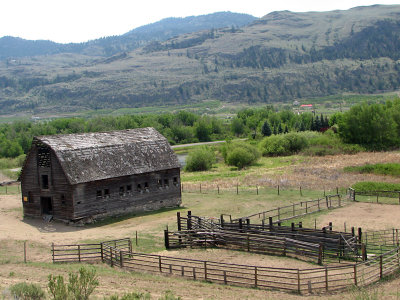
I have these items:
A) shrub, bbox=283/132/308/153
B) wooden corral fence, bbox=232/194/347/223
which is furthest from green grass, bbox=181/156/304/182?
wooden corral fence, bbox=232/194/347/223

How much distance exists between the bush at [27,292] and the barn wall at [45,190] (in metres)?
16.3

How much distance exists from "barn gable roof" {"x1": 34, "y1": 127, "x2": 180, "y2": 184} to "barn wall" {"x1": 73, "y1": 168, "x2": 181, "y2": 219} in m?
0.57

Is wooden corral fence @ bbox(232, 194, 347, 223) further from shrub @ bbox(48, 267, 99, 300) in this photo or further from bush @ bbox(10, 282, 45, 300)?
bush @ bbox(10, 282, 45, 300)

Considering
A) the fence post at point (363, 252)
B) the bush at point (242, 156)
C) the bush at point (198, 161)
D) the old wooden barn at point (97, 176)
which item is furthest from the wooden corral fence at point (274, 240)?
the bush at point (242, 156)

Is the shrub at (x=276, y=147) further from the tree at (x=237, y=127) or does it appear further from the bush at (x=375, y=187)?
the tree at (x=237, y=127)

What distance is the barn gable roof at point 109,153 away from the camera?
1304 inches

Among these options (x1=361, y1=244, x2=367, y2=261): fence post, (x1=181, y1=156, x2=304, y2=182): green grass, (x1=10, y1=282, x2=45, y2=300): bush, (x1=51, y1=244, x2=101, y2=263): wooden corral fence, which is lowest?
(x1=181, y1=156, x2=304, y2=182): green grass

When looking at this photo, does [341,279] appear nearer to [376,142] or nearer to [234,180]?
[234,180]

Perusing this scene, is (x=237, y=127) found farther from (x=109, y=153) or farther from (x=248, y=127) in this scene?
(x=109, y=153)

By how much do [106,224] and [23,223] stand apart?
18.6ft

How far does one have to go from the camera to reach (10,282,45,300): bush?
16203mm

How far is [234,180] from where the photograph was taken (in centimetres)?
5491

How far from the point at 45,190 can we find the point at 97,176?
3.77 metres

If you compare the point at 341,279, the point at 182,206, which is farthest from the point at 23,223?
the point at 341,279
